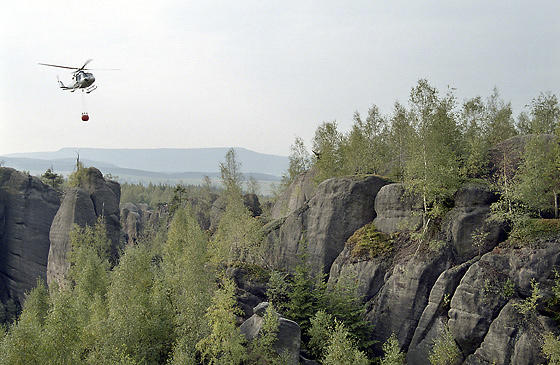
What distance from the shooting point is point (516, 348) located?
1223 inches

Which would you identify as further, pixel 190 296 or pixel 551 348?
pixel 190 296

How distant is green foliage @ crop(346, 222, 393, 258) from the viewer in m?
43.4

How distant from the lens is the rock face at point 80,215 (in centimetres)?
7006

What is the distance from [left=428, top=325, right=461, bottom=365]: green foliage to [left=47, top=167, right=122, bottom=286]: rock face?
187ft

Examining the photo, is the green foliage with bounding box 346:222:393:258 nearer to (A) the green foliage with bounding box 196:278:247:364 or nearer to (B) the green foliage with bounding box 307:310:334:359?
(B) the green foliage with bounding box 307:310:334:359

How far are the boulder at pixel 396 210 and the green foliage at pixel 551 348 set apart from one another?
14673 millimetres

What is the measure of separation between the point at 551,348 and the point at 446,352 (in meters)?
7.55

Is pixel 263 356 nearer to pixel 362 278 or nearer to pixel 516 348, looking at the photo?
pixel 362 278

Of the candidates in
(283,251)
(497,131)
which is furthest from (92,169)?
(497,131)

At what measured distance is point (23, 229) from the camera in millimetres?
81188

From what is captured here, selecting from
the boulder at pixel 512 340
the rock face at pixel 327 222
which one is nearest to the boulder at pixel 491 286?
the boulder at pixel 512 340

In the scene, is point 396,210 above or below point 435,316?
above

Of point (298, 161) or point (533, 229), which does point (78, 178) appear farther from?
point (533, 229)

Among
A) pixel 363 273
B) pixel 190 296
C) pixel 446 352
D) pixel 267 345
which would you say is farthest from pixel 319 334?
pixel 190 296
